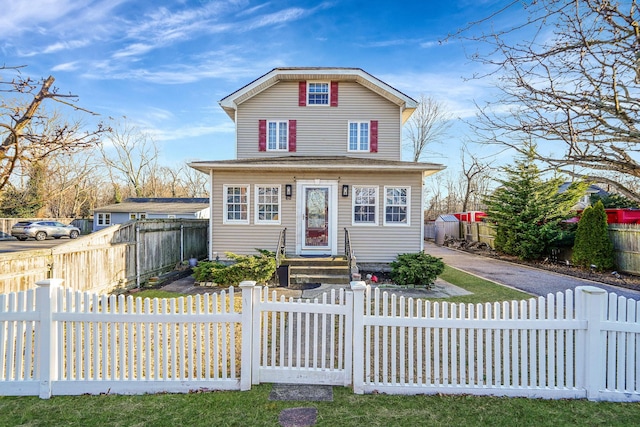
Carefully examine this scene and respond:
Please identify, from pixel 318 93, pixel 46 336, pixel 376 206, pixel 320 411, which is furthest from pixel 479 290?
pixel 46 336

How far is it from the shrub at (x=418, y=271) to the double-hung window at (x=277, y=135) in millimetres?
6080

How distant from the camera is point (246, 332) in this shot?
3.54 meters

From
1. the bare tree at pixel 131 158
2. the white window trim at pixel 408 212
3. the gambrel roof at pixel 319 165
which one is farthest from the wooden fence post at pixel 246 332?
the bare tree at pixel 131 158

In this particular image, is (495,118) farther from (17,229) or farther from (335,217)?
(17,229)

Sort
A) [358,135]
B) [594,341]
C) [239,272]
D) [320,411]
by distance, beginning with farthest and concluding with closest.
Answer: [358,135]
[239,272]
[594,341]
[320,411]

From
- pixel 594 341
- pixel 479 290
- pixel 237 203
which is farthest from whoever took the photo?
pixel 237 203

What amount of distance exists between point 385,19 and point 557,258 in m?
12.4

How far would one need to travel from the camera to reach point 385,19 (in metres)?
7.06

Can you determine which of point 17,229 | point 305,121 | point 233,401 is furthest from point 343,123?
point 17,229

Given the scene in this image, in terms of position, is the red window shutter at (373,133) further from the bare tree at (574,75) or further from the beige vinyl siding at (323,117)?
the bare tree at (574,75)

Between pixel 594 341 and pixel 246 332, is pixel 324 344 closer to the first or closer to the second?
pixel 246 332

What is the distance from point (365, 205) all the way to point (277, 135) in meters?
4.26

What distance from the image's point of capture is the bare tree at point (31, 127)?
91.7 inches

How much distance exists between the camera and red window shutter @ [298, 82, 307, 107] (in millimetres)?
11961
